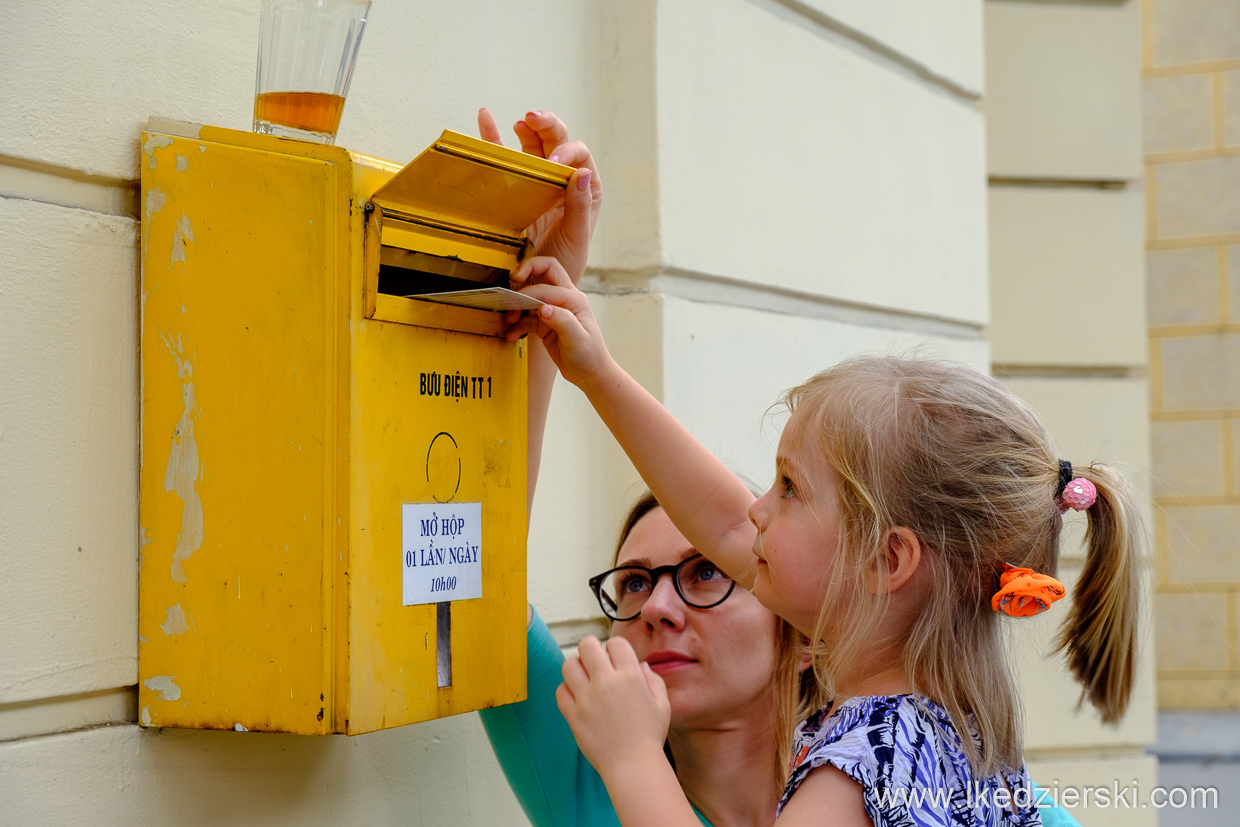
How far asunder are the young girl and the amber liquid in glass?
0.93ft

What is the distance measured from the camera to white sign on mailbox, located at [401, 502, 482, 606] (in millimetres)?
1242

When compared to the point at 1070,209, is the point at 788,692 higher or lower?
lower

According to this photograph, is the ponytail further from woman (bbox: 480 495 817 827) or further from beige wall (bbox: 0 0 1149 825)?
beige wall (bbox: 0 0 1149 825)

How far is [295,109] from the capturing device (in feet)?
4.05

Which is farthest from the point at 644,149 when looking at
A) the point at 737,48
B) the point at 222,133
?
the point at 222,133

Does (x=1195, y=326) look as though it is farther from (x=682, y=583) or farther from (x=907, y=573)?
(x=907, y=573)

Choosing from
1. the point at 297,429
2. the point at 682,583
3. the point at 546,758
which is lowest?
the point at 546,758

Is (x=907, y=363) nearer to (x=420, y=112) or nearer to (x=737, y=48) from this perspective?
(x=420, y=112)

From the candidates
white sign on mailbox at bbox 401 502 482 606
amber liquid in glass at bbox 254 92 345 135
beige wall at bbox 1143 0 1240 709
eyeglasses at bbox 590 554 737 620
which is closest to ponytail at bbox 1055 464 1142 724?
eyeglasses at bbox 590 554 737 620

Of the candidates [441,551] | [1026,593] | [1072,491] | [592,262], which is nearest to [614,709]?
[441,551]

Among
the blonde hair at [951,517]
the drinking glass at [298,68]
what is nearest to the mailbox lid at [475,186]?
the drinking glass at [298,68]

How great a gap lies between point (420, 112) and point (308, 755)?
88 cm

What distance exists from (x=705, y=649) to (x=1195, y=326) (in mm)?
4959

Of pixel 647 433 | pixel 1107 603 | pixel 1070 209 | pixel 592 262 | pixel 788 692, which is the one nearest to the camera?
pixel 1107 603
